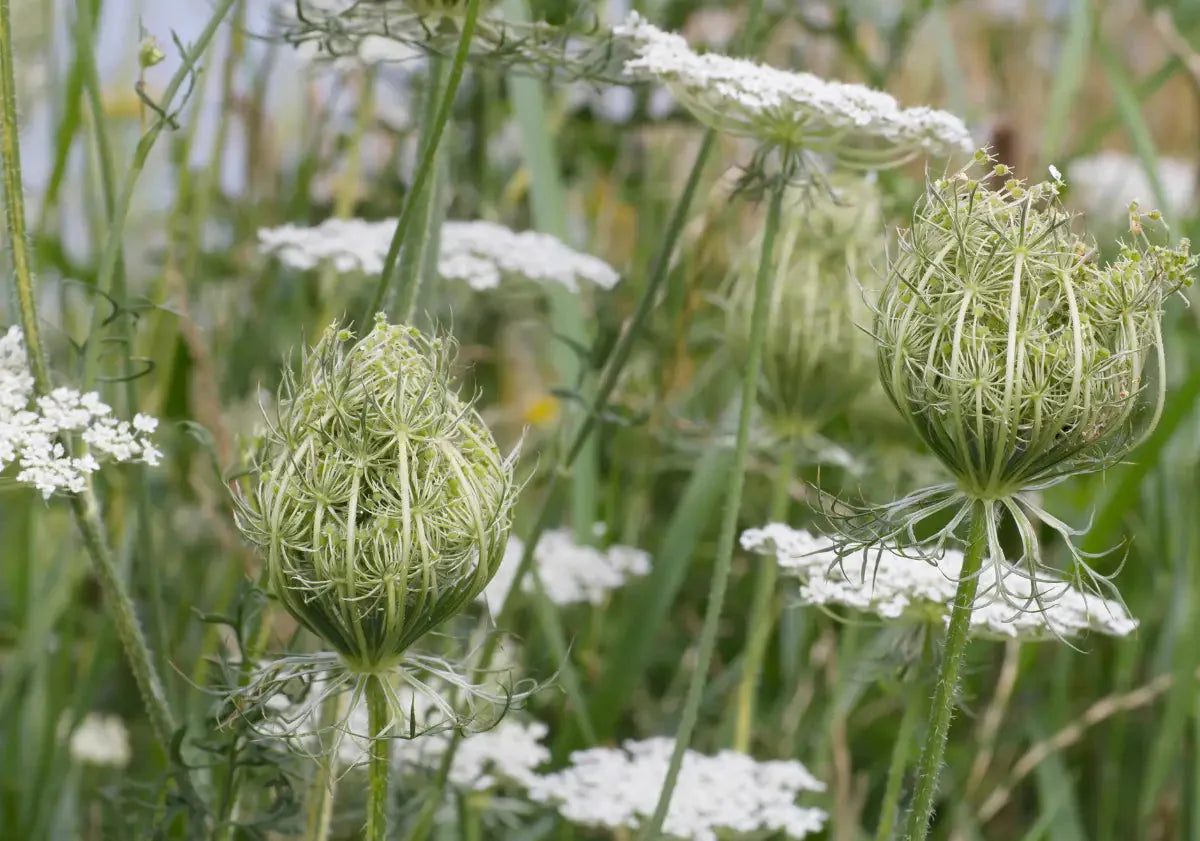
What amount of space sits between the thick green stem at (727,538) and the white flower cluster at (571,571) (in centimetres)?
55

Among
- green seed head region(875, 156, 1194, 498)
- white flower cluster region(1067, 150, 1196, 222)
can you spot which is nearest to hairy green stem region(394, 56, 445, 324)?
green seed head region(875, 156, 1194, 498)

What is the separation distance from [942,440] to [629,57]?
0.60m

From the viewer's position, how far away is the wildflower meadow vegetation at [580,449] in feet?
2.89

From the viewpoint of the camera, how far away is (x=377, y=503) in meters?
0.87

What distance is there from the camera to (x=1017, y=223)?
0.88 m

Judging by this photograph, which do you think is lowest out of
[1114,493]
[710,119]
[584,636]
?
[584,636]

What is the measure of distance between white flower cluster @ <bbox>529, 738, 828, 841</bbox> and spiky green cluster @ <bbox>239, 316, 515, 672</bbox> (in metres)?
0.46

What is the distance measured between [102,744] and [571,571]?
0.67m

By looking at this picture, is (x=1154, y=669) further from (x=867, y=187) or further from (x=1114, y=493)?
(x=867, y=187)

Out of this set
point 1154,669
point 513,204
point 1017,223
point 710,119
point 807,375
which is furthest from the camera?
point 513,204

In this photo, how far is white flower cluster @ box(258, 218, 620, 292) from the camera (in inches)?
59.8

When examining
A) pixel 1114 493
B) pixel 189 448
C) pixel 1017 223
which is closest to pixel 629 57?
pixel 1017 223

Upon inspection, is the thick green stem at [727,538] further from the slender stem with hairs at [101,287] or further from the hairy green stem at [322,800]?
the slender stem with hairs at [101,287]

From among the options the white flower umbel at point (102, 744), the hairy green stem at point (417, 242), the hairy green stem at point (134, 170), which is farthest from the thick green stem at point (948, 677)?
the white flower umbel at point (102, 744)
